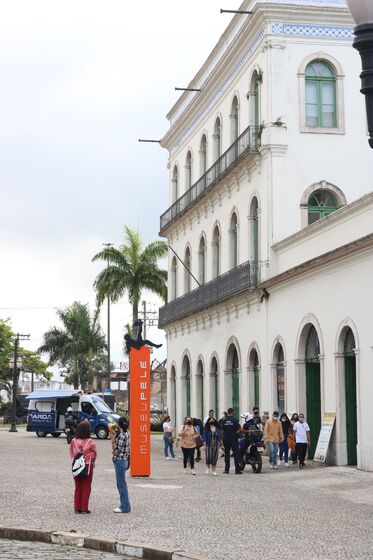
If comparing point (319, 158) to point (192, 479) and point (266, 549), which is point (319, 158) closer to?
point (192, 479)

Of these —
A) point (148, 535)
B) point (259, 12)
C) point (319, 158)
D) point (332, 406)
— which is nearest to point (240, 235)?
point (319, 158)

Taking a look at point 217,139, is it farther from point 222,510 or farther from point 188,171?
point 222,510

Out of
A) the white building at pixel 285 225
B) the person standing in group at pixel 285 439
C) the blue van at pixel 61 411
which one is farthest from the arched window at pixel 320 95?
the blue van at pixel 61 411

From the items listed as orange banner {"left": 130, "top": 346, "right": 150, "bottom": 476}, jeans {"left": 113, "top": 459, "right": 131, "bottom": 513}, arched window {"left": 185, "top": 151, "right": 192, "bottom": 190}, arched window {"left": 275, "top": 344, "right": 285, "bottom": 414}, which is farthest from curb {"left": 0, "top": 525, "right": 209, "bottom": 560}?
arched window {"left": 185, "top": 151, "right": 192, "bottom": 190}

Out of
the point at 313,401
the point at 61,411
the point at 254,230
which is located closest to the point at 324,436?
the point at 313,401

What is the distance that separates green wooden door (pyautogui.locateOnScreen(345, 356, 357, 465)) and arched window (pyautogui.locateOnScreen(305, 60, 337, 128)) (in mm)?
9412

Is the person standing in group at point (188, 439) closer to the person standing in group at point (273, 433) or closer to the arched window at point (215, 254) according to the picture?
the person standing in group at point (273, 433)

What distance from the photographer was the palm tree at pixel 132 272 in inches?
2228

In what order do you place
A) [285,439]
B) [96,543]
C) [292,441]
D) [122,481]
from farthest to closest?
1. [292,441]
2. [285,439]
3. [122,481]
4. [96,543]

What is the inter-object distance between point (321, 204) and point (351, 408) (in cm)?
833

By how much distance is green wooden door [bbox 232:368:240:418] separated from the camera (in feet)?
117

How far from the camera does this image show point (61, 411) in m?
50.5

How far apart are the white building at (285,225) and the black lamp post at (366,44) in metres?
16.0

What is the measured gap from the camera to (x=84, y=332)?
8906 cm
